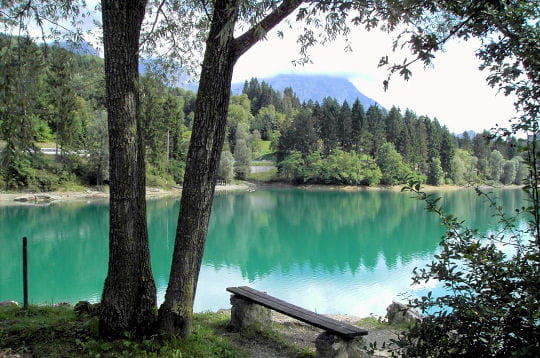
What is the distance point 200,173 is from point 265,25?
141cm

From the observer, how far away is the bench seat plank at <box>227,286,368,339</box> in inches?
163

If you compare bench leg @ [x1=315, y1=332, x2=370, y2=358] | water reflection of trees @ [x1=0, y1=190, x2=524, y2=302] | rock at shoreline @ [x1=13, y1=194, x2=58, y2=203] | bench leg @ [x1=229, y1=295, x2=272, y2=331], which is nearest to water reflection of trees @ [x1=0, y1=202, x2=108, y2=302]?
water reflection of trees @ [x1=0, y1=190, x2=524, y2=302]

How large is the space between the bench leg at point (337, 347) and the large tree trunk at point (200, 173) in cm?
135

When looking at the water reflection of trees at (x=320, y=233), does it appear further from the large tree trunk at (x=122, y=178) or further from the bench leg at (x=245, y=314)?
the large tree trunk at (x=122, y=178)

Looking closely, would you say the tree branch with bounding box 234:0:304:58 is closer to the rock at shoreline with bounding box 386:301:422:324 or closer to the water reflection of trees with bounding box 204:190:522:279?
the rock at shoreline with bounding box 386:301:422:324

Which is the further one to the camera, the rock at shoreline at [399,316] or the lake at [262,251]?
the lake at [262,251]

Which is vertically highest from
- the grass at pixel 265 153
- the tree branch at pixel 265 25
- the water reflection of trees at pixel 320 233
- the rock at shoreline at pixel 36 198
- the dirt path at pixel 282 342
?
the grass at pixel 265 153

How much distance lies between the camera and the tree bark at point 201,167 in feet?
12.5

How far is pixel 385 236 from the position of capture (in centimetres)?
2316

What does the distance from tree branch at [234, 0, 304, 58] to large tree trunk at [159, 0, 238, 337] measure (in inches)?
2.9

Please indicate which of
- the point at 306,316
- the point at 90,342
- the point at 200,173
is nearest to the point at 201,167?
the point at 200,173

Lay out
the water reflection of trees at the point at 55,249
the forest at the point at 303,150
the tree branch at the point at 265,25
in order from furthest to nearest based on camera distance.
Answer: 1. the forest at the point at 303,150
2. the water reflection of trees at the point at 55,249
3. the tree branch at the point at 265,25

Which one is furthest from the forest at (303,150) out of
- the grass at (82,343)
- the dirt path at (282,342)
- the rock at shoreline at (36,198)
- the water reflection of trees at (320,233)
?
the grass at (82,343)

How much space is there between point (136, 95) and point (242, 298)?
2740mm
